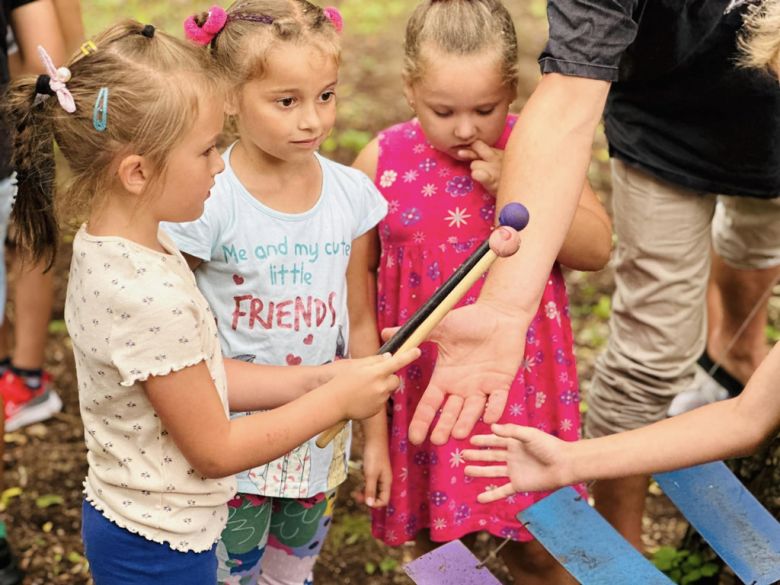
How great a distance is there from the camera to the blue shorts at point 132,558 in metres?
1.52

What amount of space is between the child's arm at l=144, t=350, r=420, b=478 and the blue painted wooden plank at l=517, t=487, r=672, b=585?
1.53 ft

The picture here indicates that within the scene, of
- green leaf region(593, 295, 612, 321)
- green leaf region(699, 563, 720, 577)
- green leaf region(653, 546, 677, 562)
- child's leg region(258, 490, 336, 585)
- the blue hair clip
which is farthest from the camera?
green leaf region(593, 295, 612, 321)

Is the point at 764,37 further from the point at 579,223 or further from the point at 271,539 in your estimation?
the point at 271,539

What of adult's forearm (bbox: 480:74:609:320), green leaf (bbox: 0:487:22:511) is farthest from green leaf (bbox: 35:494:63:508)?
adult's forearm (bbox: 480:74:609:320)

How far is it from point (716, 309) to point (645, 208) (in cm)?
103

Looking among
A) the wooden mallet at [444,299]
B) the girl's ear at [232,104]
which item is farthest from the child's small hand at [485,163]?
the girl's ear at [232,104]

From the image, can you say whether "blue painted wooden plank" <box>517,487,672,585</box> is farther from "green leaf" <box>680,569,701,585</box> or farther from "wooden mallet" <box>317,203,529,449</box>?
"green leaf" <box>680,569,701,585</box>

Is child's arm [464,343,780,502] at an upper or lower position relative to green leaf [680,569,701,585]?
upper

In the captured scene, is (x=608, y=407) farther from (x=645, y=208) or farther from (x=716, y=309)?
(x=716, y=309)

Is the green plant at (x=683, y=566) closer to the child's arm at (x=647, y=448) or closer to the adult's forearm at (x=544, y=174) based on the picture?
the child's arm at (x=647, y=448)

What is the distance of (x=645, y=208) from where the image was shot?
242 cm

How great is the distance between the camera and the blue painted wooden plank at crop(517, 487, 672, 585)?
1661 mm

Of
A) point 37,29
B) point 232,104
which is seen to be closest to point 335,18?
point 232,104

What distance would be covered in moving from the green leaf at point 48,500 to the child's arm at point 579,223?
6.09ft
